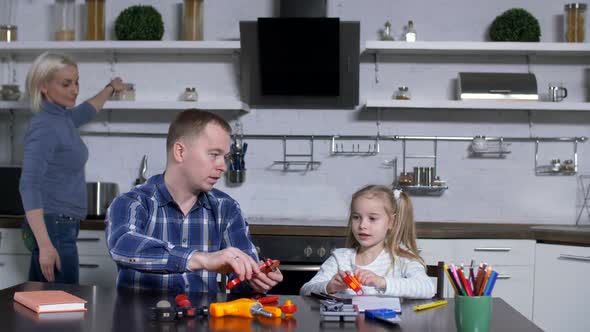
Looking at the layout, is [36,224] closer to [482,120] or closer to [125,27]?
[125,27]

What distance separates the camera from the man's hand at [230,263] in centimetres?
195

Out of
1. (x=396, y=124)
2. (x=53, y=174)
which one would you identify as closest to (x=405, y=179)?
(x=396, y=124)

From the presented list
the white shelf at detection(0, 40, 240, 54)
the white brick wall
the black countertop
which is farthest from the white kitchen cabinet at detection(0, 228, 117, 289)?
the black countertop

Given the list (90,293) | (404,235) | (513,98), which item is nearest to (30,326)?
(90,293)

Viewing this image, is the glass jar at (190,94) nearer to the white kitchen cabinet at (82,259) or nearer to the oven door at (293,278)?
the white kitchen cabinet at (82,259)

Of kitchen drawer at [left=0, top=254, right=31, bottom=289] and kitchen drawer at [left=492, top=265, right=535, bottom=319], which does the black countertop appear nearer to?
kitchen drawer at [left=492, top=265, right=535, bottom=319]

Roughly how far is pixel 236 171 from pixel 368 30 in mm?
1111

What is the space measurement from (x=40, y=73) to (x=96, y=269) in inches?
45.8

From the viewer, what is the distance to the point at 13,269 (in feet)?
13.3

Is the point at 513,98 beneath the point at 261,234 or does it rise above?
above

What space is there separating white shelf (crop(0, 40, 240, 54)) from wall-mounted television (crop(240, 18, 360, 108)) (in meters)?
0.14

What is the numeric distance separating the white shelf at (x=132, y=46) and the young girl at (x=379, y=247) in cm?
185

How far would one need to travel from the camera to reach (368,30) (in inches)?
180

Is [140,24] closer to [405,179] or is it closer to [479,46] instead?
[405,179]
